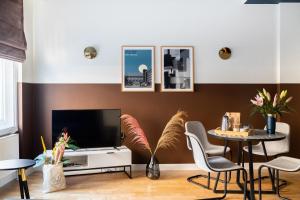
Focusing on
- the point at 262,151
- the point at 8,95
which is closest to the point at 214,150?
the point at 262,151

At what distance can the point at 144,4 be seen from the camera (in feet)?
14.9

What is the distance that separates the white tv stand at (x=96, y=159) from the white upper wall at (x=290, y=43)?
277cm

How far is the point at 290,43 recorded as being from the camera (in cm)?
454

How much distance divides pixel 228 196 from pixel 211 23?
2.64 meters

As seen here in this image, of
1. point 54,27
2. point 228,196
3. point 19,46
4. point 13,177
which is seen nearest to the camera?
point 228,196

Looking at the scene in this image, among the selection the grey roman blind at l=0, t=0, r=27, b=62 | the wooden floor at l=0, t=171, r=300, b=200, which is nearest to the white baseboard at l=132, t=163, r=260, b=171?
the wooden floor at l=0, t=171, r=300, b=200

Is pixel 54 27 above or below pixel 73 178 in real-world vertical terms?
above

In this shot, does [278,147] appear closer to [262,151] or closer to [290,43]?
[262,151]

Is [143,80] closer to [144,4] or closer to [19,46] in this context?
[144,4]

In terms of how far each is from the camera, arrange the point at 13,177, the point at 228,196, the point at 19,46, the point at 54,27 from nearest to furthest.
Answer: the point at 228,196 → the point at 19,46 → the point at 13,177 → the point at 54,27

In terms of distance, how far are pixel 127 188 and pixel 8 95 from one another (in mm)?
2106

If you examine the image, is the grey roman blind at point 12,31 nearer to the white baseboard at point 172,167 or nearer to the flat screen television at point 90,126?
the flat screen television at point 90,126

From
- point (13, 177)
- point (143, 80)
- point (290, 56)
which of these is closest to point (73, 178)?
point (13, 177)

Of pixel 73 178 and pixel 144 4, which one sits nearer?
pixel 73 178
